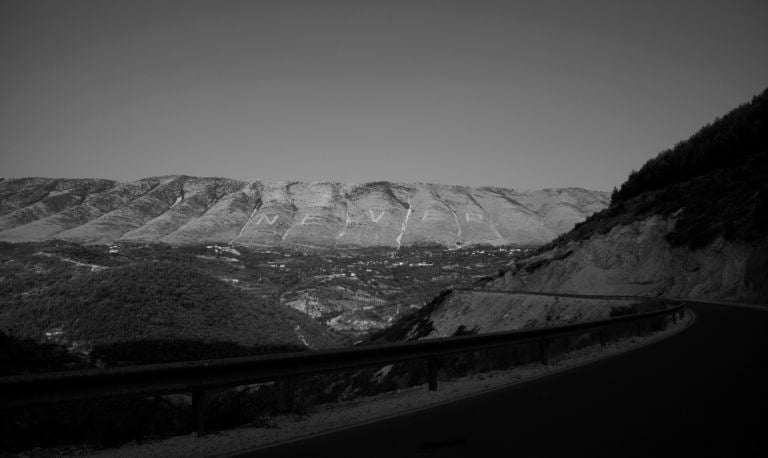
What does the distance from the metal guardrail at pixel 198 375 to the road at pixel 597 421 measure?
5.13ft

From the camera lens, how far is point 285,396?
9641 mm

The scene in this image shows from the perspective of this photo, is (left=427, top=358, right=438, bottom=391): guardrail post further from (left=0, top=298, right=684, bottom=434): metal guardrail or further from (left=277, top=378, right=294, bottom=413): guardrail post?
(left=277, top=378, right=294, bottom=413): guardrail post

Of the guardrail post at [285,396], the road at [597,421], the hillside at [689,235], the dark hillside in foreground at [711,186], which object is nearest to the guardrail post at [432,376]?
the road at [597,421]

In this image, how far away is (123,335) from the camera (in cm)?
4394

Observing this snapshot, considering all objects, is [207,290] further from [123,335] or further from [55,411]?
[55,411]

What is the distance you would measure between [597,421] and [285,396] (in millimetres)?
5195

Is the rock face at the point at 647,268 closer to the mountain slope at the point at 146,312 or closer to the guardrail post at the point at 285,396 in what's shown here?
the mountain slope at the point at 146,312

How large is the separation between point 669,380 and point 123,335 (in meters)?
43.3

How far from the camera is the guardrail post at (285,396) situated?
30.7 feet

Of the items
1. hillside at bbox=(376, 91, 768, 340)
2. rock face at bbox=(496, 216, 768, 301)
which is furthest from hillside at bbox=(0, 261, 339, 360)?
rock face at bbox=(496, 216, 768, 301)

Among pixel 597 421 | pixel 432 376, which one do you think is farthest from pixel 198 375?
pixel 597 421

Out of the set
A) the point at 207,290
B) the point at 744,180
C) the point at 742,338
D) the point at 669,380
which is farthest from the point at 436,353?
the point at 207,290

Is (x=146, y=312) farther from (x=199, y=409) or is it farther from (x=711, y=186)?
(x=711, y=186)

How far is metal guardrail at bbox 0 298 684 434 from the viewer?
6.14m
